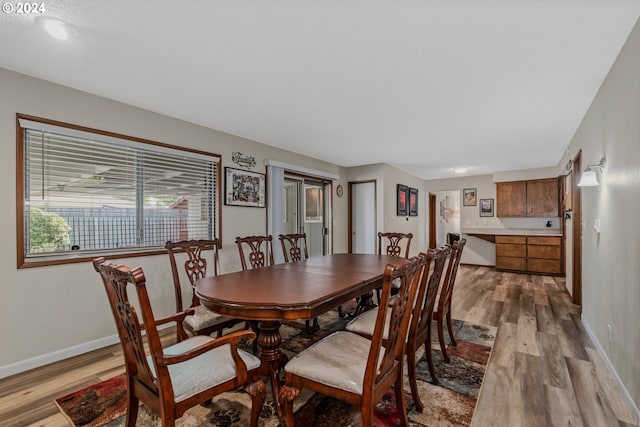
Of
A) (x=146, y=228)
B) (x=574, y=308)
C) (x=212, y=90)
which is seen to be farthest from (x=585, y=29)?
(x=146, y=228)

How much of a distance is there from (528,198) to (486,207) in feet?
2.92

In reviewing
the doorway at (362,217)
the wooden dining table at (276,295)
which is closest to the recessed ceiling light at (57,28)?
the wooden dining table at (276,295)

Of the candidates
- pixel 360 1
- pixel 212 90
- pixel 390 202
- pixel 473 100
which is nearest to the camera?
pixel 360 1

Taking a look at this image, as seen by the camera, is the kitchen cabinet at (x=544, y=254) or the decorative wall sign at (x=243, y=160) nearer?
the decorative wall sign at (x=243, y=160)

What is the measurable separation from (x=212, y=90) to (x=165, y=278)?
2009 millimetres

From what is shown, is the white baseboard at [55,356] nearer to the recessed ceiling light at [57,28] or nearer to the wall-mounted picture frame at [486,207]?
the recessed ceiling light at [57,28]

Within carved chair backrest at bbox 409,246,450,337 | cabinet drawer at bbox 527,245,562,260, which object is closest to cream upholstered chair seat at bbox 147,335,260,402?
carved chair backrest at bbox 409,246,450,337

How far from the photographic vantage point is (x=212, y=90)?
101 inches

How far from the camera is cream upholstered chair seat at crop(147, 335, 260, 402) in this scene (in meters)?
1.27

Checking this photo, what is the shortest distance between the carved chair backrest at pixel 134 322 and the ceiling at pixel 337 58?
140cm

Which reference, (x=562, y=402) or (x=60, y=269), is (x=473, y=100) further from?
(x=60, y=269)

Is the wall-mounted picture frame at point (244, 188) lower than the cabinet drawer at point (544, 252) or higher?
higher

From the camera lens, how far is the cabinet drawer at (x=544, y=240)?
18.9 feet

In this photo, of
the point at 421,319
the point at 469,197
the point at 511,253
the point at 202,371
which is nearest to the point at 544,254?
the point at 511,253
